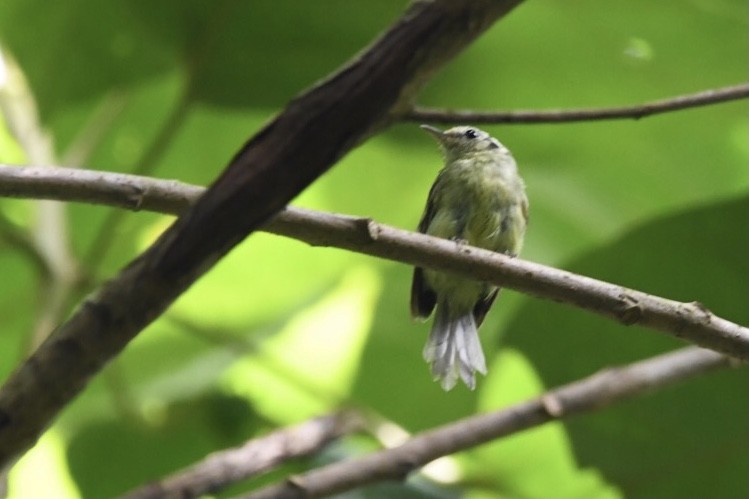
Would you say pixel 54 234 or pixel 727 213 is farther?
pixel 54 234

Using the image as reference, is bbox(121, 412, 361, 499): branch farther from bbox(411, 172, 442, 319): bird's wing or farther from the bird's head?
the bird's head

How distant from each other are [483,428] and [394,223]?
715mm

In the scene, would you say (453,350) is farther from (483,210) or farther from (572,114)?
(572,114)

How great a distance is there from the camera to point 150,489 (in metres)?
1.37

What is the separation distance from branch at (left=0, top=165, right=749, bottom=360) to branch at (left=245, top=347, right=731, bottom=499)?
42 centimetres

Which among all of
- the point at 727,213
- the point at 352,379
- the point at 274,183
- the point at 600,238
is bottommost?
the point at 274,183

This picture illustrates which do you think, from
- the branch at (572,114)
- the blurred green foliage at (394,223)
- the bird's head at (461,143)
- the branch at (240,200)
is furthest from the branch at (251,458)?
the branch at (240,200)

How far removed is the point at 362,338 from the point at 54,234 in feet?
1.97

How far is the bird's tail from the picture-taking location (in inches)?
54.3

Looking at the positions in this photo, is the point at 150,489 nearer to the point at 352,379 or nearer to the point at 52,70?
the point at 352,379

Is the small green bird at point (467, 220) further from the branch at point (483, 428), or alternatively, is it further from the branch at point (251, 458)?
the branch at point (251, 458)

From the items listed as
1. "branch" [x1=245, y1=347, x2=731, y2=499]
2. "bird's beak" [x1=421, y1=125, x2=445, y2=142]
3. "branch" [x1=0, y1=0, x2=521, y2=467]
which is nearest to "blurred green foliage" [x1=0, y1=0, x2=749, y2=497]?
"bird's beak" [x1=421, y1=125, x2=445, y2=142]

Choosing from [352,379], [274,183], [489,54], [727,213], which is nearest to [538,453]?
[352,379]

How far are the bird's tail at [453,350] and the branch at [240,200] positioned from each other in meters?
0.76
